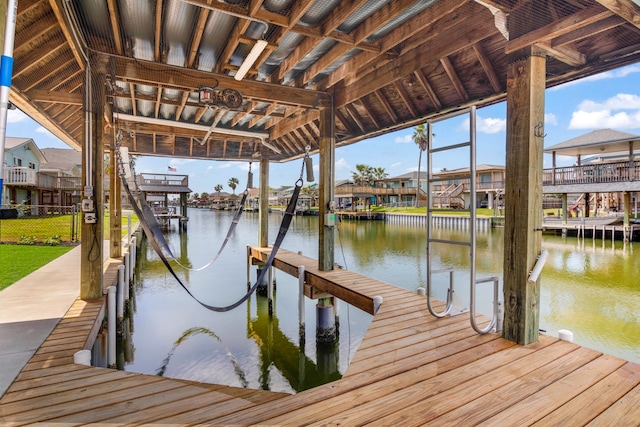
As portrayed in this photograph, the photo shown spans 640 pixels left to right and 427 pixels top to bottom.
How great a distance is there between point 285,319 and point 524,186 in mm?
4971

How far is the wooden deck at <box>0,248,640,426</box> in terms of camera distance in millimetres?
1623

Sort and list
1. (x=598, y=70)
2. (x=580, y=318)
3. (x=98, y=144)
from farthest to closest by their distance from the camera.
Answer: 1. (x=580, y=318)
2. (x=98, y=144)
3. (x=598, y=70)

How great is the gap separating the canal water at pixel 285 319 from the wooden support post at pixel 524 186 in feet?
2.63

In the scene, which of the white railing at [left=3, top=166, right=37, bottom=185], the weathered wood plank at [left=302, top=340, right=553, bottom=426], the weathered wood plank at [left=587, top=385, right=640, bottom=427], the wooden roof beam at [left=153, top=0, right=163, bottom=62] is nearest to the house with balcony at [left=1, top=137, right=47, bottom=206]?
the white railing at [left=3, top=166, right=37, bottom=185]

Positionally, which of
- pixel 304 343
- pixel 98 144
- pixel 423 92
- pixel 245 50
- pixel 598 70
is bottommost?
pixel 304 343

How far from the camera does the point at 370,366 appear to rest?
218cm

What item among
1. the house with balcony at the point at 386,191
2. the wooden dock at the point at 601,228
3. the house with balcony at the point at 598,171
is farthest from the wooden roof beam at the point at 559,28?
the house with balcony at the point at 386,191

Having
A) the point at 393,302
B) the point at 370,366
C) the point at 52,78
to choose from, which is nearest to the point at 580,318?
the point at 393,302

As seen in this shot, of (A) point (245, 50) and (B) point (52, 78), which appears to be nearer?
(A) point (245, 50)

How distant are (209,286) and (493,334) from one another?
7.43m

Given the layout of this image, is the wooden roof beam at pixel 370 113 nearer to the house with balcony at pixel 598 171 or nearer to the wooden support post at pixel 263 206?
the wooden support post at pixel 263 206

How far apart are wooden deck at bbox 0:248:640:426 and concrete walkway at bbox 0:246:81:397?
12cm

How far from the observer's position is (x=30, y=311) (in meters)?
3.57

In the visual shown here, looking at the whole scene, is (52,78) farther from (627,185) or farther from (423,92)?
(627,185)
